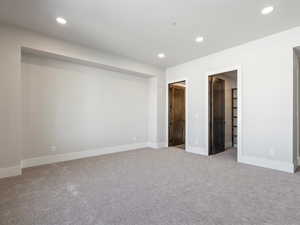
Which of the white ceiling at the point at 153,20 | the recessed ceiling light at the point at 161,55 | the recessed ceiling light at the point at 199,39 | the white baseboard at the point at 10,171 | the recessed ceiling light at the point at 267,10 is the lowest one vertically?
the white baseboard at the point at 10,171

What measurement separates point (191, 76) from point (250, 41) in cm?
173

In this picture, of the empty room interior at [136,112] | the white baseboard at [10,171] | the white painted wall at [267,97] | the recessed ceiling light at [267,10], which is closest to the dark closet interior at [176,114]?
the empty room interior at [136,112]

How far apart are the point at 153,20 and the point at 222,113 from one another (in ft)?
12.3

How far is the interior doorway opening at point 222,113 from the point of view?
15.0ft

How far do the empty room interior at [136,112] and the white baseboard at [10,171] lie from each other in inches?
0.6

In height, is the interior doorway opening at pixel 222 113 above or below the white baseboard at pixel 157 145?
above

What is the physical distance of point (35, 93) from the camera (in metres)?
3.51

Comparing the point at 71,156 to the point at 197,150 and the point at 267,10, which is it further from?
the point at 267,10

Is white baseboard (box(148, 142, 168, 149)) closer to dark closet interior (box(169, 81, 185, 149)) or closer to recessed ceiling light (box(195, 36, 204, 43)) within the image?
dark closet interior (box(169, 81, 185, 149))

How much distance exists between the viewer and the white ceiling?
237cm

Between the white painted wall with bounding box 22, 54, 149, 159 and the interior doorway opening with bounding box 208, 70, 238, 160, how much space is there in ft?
7.58

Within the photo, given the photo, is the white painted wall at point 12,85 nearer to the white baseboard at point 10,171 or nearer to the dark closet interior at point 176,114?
the white baseboard at point 10,171

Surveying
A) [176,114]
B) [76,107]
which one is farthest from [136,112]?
[76,107]

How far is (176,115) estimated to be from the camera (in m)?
6.20
